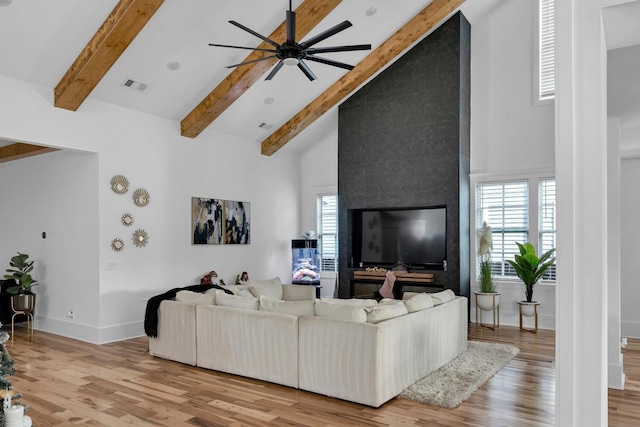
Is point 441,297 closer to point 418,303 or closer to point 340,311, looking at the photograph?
point 418,303

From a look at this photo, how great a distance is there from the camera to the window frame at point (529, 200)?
7602 mm

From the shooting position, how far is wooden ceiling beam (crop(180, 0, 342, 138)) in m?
6.09

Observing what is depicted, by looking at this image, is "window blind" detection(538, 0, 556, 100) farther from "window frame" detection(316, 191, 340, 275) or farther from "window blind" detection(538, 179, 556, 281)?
"window frame" detection(316, 191, 340, 275)

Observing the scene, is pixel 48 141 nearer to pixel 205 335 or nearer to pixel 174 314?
pixel 174 314

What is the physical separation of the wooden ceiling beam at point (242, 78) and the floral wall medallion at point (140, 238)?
1747 mm

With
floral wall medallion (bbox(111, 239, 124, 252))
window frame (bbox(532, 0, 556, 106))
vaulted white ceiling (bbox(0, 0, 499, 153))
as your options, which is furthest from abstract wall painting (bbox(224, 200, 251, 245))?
window frame (bbox(532, 0, 556, 106))

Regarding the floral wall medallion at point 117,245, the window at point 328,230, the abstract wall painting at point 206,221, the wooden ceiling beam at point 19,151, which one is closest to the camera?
the floral wall medallion at point 117,245

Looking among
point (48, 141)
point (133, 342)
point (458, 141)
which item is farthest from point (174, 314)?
point (458, 141)

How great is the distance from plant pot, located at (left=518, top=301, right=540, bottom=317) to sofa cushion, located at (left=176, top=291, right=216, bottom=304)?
468 centimetres

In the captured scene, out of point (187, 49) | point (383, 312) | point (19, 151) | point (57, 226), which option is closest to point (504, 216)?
point (383, 312)

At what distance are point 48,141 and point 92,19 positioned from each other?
1727 millimetres

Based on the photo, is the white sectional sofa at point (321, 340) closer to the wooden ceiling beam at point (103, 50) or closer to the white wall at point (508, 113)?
the white wall at point (508, 113)

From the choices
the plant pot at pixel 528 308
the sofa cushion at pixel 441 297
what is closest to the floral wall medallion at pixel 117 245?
the sofa cushion at pixel 441 297

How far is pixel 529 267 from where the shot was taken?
7.15 meters
